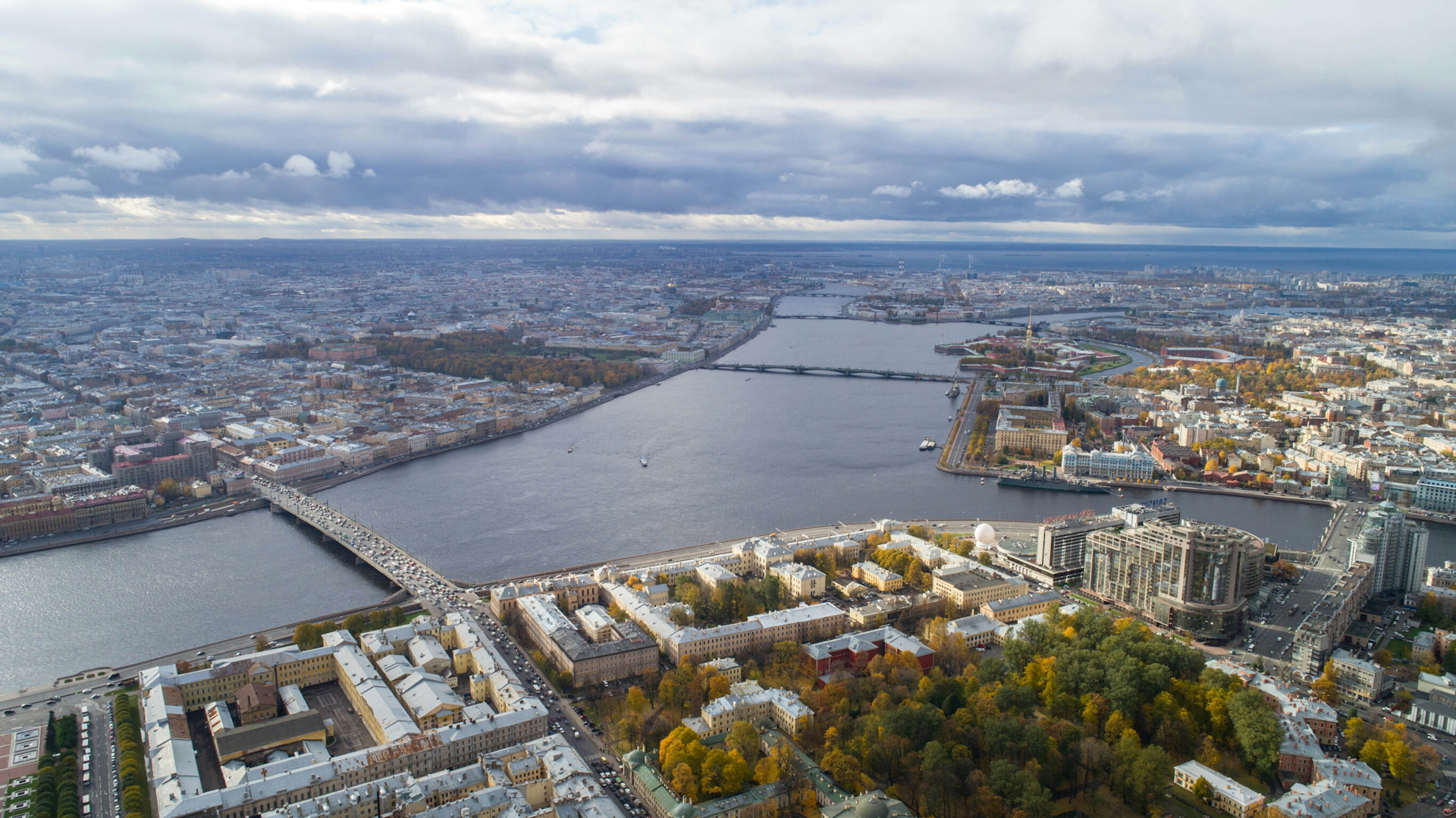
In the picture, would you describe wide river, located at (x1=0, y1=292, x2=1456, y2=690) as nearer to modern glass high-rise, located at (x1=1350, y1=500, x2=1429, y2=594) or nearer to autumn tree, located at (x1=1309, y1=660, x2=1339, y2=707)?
modern glass high-rise, located at (x1=1350, y1=500, x2=1429, y2=594)

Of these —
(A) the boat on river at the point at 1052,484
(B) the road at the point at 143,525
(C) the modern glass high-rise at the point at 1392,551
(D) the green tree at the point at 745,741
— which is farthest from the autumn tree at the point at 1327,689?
(B) the road at the point at 143,525

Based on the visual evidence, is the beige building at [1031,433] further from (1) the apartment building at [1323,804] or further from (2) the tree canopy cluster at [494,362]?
(1) the apartment building at [1323,804]

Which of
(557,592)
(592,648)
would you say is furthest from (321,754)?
(557,592)

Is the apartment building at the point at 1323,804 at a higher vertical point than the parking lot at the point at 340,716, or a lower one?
higher

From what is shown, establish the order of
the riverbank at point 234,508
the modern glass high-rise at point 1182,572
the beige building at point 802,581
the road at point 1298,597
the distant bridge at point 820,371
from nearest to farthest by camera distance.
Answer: the road at point 1298,597, the modern glass high-rise at point 1182,572, the beige building at point 802,581, the riverbank at point 234,508, the distant bridge at point 820,371

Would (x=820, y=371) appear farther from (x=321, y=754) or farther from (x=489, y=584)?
(x=321, y=754)
